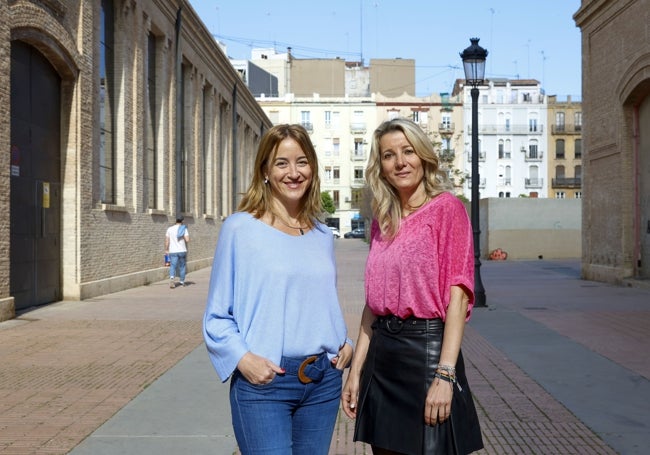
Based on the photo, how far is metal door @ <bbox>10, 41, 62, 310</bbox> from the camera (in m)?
13.5

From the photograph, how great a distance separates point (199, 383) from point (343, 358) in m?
4.71

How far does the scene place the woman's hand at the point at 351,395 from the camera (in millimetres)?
3127

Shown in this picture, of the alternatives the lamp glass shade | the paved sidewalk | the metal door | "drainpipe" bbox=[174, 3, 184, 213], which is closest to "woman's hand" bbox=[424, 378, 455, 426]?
the paved sidewalk

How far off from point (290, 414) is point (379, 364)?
401 mm

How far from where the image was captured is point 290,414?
2.80m

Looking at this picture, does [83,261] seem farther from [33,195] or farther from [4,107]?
[4,107]

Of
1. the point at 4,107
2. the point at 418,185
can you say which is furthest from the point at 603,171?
the point at 418,185

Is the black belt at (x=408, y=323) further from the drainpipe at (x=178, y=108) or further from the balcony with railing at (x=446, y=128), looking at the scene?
the balcony with railing at (x=446, y=128)

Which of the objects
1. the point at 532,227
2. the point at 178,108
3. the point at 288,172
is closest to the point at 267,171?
the point at 288,172

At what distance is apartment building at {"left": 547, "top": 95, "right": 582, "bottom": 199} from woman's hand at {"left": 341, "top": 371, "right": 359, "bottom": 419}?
Result: 3184 inches

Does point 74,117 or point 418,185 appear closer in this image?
point 418,185

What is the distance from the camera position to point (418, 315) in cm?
286

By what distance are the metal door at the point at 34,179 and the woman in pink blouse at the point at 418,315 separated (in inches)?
460

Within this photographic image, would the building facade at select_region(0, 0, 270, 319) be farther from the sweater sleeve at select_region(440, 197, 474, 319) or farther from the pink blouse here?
the sweater sleeve at select_region(440, 197, 474, 319)
